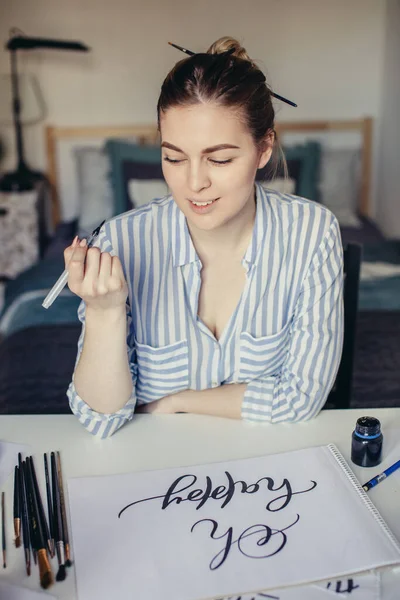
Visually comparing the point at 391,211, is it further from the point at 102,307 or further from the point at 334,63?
the point at 102,307

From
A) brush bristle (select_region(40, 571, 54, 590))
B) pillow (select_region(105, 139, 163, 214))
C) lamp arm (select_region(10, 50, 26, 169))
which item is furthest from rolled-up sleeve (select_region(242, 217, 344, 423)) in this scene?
lamp arm (select_region(10, 50, 26, 169))

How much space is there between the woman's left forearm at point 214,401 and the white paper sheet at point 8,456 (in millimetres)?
261

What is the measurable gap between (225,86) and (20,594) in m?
0.73

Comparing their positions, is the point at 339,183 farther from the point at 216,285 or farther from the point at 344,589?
the point at 344,589

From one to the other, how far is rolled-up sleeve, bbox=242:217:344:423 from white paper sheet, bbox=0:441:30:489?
0.35 m

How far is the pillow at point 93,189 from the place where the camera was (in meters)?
3.15

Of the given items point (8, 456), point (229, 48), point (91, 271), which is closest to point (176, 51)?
point (229, 48)

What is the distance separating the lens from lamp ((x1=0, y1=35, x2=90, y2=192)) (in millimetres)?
2979

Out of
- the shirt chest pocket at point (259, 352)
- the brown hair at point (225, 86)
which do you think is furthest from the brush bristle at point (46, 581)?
the brown hair at point (225, 86)

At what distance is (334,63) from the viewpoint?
3361 mm

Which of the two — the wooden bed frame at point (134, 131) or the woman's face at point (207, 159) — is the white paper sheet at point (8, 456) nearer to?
the woman's face at point (207, 159)

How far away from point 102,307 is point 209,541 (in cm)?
38

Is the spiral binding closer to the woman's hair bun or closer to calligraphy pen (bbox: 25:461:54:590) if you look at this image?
calligraphy pen (bbox: 25:461:54:590)

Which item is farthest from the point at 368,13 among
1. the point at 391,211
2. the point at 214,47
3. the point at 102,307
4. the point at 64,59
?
the point at 102,307
